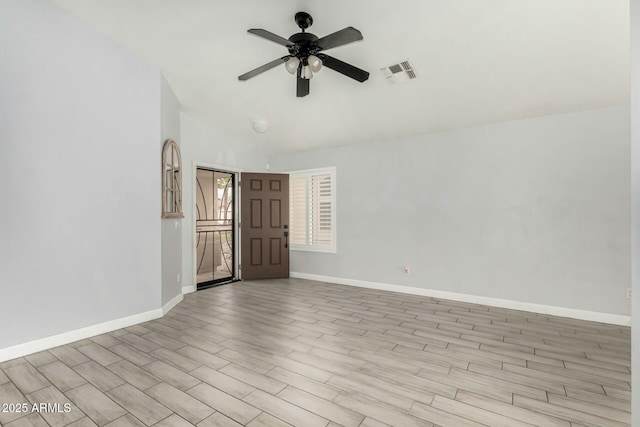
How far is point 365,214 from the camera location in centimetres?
541

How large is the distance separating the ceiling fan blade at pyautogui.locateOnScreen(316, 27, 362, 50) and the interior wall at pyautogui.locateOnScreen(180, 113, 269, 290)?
10.5ft

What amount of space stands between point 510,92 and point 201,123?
441 centimetres

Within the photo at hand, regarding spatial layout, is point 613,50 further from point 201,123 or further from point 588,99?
point 201,123

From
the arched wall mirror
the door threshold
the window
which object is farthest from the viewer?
the window

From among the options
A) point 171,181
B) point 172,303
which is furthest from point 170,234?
point 172,303

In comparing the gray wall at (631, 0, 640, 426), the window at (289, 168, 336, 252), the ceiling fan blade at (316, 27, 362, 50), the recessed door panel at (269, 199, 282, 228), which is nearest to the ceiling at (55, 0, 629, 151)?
the ceiling fan blade at (316, 27, 362, 50)

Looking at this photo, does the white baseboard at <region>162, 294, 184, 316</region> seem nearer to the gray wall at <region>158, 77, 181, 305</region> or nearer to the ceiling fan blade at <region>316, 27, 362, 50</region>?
the gray wall at <region>158, 77, 181, 305</region>

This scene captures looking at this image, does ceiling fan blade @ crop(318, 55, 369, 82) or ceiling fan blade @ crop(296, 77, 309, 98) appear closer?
ceiling fan blade @ crop(318, 55, 369, 82)

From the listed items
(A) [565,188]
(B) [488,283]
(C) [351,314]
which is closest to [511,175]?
(A) [565,188]

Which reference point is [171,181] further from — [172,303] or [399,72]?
[399,72]

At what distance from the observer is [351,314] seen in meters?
3.93

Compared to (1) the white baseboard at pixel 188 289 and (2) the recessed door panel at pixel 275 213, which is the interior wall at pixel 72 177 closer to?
(1) the white baseboard at pixel 188 289

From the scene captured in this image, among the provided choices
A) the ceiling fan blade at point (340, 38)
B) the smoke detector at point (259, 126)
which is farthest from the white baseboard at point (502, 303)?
the ceiling fan blade at point (340, 38)

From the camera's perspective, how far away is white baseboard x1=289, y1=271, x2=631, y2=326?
11.9ft
